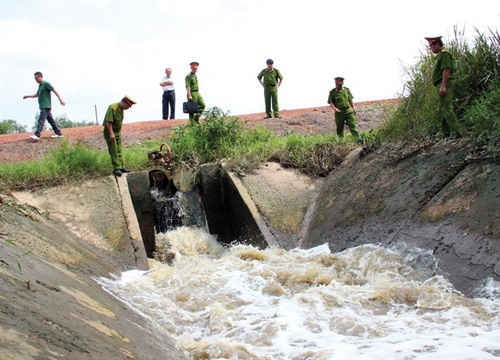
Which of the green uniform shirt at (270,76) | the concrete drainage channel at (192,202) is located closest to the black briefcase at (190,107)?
the green uniform shirt at (270,76)

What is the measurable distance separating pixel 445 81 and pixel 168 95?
31.6 feet

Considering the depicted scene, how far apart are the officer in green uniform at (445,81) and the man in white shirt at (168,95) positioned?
8843mm

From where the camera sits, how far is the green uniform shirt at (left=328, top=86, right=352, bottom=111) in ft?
36.0

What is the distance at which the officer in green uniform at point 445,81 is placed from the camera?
7.41m

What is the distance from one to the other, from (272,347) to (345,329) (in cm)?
71

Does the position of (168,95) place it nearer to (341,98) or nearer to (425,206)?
(341,98)

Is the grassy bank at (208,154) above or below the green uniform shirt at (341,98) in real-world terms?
below

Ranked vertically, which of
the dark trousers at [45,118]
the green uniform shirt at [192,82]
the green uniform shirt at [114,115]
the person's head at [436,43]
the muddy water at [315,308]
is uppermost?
the green uniform shirt at [192,82]

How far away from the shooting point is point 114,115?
29.4 ft

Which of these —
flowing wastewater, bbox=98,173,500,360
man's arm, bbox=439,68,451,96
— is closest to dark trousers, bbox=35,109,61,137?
flowing wastewater, bbox=98,173,500,360

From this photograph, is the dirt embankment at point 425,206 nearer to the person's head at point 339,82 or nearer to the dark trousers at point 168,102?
the person's head at point 339,82

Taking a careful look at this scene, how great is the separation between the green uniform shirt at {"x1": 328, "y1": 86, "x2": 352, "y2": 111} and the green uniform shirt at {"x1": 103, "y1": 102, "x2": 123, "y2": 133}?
4383mm

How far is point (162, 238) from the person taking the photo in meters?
9.47

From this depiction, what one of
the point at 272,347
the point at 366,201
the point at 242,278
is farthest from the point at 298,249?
the point at 272,347
